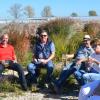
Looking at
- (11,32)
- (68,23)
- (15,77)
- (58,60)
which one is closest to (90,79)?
(15,77)

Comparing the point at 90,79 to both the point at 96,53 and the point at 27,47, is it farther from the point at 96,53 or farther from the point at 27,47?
→ the point at 27,47

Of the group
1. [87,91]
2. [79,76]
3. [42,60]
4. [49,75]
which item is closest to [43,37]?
[42,60]

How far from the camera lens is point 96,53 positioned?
8.38 m

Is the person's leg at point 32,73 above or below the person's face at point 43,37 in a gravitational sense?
below

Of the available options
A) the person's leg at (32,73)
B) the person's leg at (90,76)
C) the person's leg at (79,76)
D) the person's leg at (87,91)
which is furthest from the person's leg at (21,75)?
the person's leg at (87,91)

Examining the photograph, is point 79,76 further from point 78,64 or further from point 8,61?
point 8,61

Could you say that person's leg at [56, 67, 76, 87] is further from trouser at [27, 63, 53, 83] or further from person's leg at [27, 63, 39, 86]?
person's leg at [27, 63, 39, 86]

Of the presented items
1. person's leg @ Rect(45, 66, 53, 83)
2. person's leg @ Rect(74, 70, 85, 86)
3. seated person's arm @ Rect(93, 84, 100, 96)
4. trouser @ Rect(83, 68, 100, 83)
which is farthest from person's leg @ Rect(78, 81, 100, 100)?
person's leg @ Rect(45, 66, 53, 83)

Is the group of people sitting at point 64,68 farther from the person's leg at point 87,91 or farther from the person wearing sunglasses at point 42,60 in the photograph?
the person's leg at point 87,91

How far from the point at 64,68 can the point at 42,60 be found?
54 cm

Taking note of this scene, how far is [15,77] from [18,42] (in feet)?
10.7

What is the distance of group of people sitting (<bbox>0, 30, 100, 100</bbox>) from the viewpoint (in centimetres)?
835

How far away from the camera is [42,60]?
9219 millimetres

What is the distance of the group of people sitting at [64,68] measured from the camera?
8.35 metres
